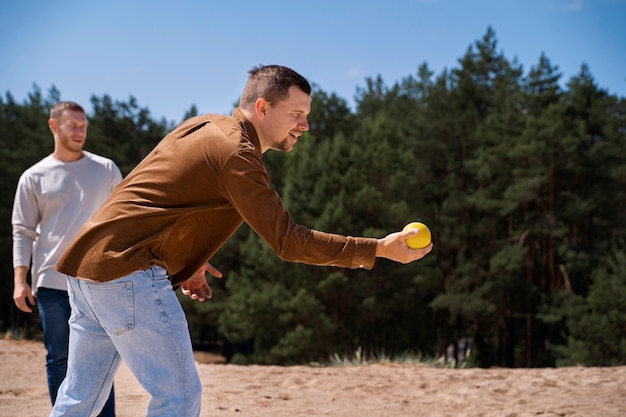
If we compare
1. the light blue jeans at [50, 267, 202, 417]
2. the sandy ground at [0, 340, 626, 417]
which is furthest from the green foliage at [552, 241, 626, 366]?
the light blue jeans at [50, 267, 202, 417]

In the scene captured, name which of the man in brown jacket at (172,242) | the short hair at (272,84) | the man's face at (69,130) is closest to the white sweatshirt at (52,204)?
the man's face at (69,130)

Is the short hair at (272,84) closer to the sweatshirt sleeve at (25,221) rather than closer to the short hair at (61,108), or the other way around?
the short hair at (61,108)

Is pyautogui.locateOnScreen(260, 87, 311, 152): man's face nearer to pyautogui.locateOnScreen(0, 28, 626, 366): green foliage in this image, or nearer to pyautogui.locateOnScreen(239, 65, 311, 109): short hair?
pyautogui.locateOnScreen(239, 65, 311, 109): short hair

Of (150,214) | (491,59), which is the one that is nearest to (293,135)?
(150,214)

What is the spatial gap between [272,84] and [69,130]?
1.96 metres

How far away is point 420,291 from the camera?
31.0 metres

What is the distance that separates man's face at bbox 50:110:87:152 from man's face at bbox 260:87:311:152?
1.86 meters

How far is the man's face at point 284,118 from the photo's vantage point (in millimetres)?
2582

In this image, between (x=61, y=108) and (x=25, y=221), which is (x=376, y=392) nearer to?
(x=25, y=221)

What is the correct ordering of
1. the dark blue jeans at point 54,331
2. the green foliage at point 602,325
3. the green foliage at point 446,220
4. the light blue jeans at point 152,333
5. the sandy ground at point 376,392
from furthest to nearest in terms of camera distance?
the green foliage at point 446,220
the green foliage at point 602,325
the sandy ground at point 376,392
the dark blue jeans at point 54,331
the light blue jeans at point 152,333

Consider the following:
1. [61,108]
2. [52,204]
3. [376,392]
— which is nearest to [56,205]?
[52,204]

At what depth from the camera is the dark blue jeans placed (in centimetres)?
379

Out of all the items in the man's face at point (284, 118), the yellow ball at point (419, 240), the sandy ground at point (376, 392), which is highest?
the man's face at point (284, 118)

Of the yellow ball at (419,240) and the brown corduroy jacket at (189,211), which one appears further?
the yellow ball at (419,240)
